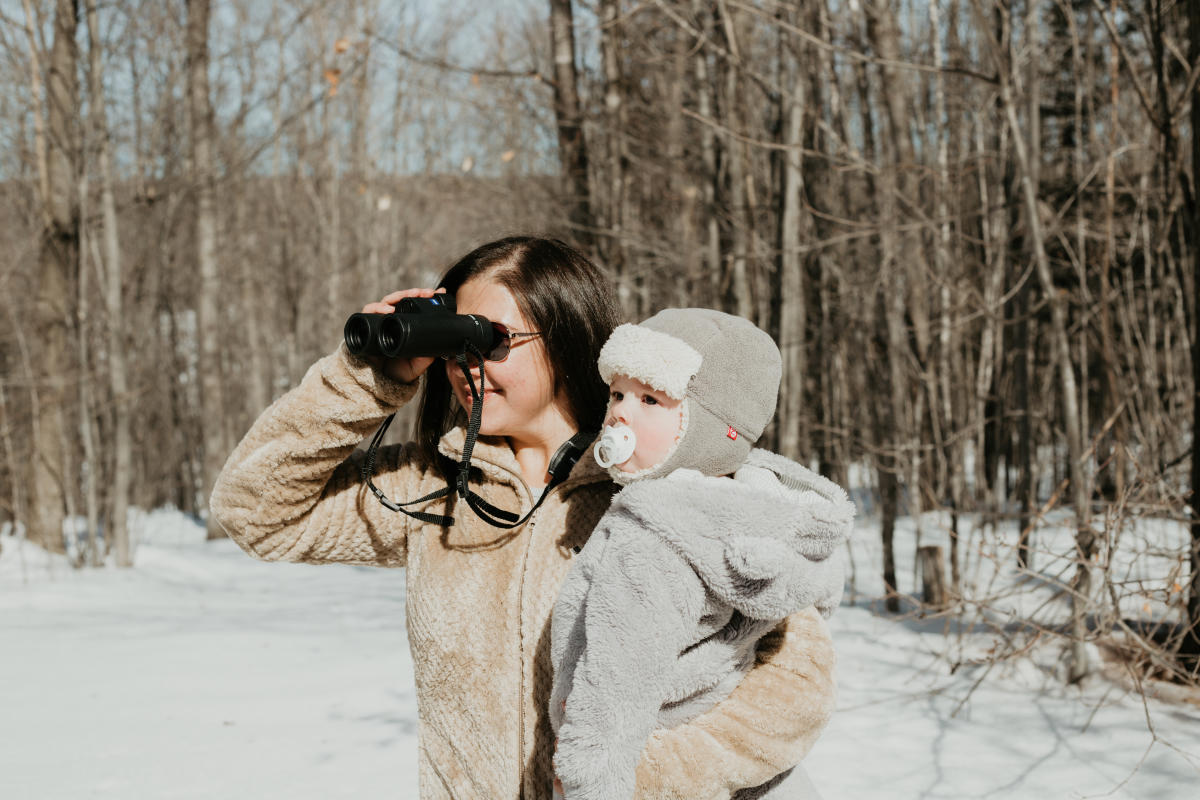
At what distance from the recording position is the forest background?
4.43 metres

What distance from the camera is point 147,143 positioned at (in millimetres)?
10055

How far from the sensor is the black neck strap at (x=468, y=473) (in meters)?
1.44

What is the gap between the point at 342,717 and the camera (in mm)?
4484

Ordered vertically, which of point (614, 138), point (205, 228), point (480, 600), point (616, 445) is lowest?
point (480, 600)

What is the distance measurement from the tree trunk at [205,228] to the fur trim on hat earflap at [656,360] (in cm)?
903

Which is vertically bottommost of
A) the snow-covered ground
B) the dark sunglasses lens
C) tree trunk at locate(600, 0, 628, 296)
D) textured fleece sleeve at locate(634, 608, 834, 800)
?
the snow-covered ground

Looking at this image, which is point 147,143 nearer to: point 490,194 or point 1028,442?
point 490,194

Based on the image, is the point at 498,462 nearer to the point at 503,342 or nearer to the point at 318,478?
the point at 503,342

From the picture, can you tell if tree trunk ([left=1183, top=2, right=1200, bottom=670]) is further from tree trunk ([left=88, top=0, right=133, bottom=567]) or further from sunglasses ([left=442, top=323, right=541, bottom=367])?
tree trunk ([left=88, top=0, right=133, bottom=567])

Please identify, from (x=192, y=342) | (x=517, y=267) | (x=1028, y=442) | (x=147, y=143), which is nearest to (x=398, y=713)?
(x=517, y=267)

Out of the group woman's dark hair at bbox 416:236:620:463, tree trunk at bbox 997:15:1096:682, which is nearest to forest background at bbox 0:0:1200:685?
tree trunk at bbox 997:15:1096:682

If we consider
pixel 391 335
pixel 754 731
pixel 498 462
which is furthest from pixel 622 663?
pixel 391 335

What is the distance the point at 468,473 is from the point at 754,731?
22.8 inches

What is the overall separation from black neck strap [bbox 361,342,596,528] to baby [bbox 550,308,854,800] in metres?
0.17
